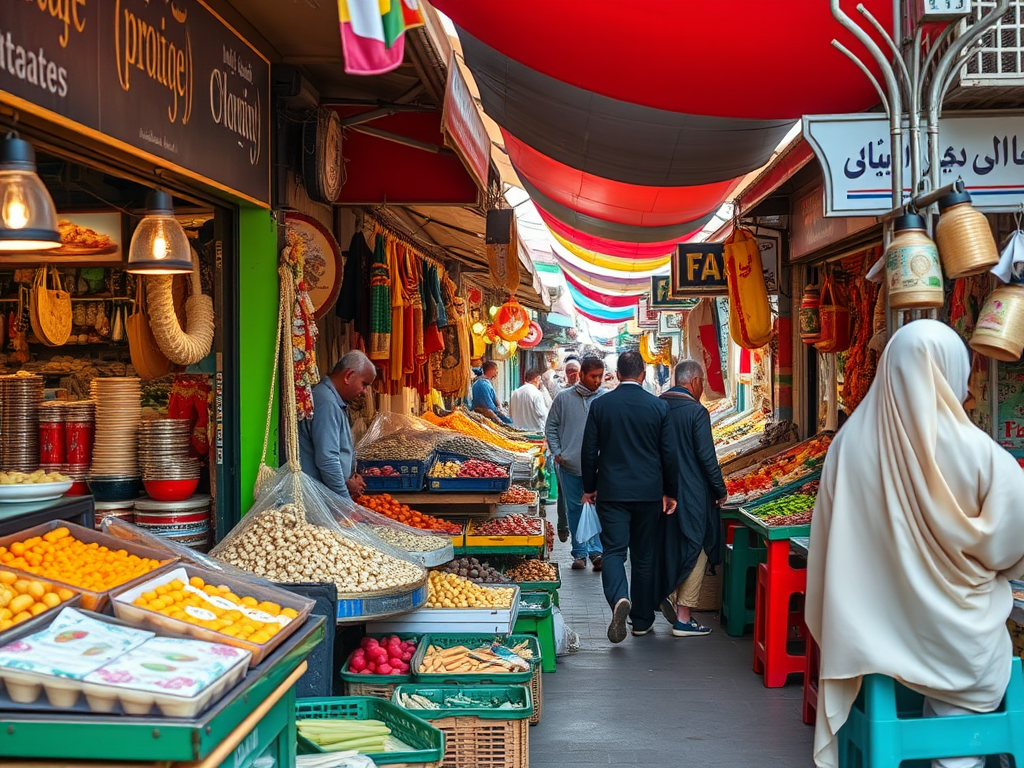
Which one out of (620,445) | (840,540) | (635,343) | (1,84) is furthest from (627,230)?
(635,343)

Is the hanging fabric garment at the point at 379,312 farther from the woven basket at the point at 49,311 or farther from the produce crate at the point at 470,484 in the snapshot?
the woven basket at the point at 49,311

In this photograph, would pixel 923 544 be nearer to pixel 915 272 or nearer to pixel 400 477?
pixel 915 272

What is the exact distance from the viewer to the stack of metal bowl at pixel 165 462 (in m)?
5.22

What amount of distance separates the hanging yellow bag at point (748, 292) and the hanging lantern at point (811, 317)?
78cm

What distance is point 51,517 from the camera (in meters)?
3.67

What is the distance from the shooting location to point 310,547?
4699mm

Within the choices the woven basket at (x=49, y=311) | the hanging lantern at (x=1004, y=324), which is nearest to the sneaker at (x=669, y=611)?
the hanging lantern at (x=1004, y=324)

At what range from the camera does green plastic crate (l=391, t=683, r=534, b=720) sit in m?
4.23

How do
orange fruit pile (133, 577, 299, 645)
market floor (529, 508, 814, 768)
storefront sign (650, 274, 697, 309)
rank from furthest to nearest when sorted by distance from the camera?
storefront sign (650, 274, 697, 309) < market floor (529, 508, 814, 768) < orange fruit pile (133, 577, 299, 645)

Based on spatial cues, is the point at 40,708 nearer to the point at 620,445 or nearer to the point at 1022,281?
the point at 1022,281

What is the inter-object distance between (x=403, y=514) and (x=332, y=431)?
123 cm

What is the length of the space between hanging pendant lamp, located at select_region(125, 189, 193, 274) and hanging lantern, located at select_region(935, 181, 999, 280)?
9.49ft

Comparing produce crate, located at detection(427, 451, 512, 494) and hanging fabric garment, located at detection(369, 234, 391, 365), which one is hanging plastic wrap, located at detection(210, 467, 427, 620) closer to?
produce crate, located at detection(427, 451, 512, 494)

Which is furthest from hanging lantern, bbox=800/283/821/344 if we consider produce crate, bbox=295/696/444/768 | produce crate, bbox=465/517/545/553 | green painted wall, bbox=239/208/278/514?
produce crate, bbox=295/696/444/768
